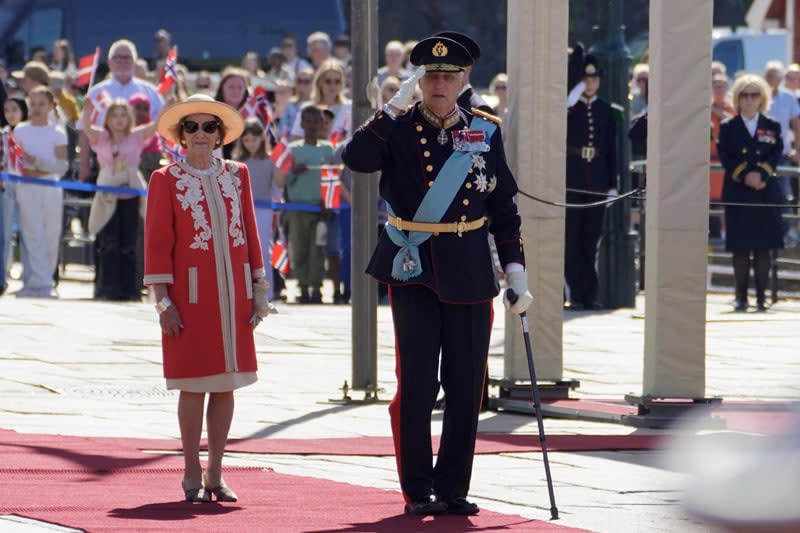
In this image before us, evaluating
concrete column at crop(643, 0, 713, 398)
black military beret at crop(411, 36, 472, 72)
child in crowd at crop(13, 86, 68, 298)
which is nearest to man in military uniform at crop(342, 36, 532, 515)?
black military beret at crop(411, 36, 472, 72)

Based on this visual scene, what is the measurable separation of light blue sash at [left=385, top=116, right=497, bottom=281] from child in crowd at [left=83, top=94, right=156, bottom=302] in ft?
35.3

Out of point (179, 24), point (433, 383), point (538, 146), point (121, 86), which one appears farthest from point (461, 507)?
point (179, 24)

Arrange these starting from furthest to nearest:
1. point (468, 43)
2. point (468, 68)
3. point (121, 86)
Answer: point (121, 86) → point (468, 68) → point (468, 43)

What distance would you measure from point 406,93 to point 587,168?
10.6 metres

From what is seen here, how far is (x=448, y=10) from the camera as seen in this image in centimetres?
3309

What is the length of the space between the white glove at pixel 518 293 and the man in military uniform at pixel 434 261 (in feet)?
0.07

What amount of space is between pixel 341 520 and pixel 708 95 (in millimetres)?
4184

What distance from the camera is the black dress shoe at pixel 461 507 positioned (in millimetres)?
9188

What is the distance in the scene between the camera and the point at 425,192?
9289mm

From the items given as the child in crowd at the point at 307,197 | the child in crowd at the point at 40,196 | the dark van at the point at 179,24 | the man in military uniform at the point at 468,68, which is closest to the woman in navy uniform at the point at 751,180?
the child in crowd at the point at 307,197

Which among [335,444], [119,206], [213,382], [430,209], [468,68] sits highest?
[468,68]

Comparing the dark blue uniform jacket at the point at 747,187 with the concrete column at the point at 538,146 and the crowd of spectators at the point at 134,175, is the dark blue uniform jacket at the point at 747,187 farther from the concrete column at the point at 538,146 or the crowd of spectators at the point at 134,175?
the concrete column at the point at 538,146

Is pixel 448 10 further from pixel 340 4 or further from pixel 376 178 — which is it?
pixel 376 178

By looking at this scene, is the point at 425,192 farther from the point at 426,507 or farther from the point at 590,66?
the point at 590,66
